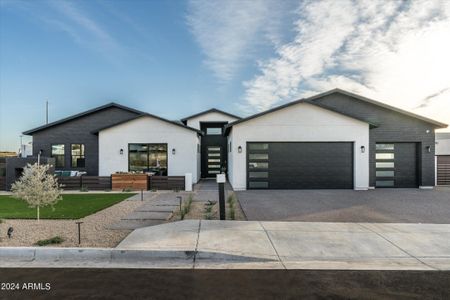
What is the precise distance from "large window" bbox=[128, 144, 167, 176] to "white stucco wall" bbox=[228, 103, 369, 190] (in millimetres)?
5204

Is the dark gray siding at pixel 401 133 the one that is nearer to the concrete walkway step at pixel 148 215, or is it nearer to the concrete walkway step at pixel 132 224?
the concrete walkway step at pixel 148 215

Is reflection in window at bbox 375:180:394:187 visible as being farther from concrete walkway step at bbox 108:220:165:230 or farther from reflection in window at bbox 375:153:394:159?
concrete walkway step at bbox 108:220:165:230

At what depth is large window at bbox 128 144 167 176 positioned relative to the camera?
53.6ft

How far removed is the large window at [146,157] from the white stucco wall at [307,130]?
5.20m

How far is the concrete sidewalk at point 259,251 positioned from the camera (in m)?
4.55

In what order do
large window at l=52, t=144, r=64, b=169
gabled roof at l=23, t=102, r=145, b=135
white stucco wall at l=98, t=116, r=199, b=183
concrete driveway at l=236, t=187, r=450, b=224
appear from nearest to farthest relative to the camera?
concrete driveway at l=236, t=187, r=450, b=224 → white stucco wall at l=98, t=116, r=199, b=183 → gabled roof at l=23, t=102, r=145, b=135 → large window at l=52, t=144, r=64, b=169

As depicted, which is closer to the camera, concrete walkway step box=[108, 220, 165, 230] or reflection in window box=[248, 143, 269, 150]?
concrete walkway step box=[108, 220, 165, 230]

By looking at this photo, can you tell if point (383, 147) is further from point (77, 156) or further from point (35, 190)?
point (77, 156)

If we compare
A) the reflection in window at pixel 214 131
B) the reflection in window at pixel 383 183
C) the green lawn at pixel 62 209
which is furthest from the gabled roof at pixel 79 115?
the reflection in window at pixel 383 183

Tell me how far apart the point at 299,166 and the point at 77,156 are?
50.6 feet

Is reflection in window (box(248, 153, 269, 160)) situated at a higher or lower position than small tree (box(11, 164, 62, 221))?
higher

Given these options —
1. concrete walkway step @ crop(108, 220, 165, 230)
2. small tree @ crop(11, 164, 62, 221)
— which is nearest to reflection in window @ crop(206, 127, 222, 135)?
concrete walkway step @ crop(108, 220, 165, 230)

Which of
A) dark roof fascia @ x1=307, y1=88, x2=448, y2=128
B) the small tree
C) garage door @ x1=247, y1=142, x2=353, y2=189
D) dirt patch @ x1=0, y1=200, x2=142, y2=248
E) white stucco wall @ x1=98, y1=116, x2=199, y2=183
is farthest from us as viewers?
white stucco wall @ x1=98, y1=116, x2=199, y2=183

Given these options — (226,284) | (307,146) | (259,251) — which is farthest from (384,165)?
(226,284)
